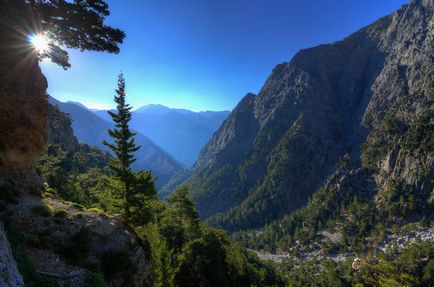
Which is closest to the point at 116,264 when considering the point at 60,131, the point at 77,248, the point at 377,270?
the point at 77,248

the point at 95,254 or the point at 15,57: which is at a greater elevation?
the point at 15,57

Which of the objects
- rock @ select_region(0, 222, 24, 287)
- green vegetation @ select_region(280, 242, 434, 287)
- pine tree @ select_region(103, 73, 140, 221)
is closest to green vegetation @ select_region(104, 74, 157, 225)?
pine tree @ select_region(103, 73, 140, 221)

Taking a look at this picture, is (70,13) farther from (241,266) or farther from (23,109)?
(241,266)

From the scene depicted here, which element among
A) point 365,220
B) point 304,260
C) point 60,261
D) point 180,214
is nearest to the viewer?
point 60,261

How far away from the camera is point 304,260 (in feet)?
481

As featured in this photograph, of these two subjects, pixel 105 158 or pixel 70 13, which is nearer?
pixel 70 13

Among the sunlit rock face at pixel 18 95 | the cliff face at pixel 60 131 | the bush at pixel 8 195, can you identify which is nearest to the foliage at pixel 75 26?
the sunlit rock face at pixel 18 95

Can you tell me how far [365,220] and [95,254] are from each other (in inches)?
6877

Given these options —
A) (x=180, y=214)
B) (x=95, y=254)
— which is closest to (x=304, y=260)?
(x=180, y=214)

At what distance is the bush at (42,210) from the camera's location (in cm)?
1873

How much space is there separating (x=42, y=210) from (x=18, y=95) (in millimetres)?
11493

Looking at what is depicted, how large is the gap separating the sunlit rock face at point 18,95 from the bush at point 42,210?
527 cm

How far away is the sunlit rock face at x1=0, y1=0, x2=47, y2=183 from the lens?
72.3 ft

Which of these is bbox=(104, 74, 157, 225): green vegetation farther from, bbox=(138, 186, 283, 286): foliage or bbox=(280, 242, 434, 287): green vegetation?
bbox=(280, 242, 434, 287): green vegetation
